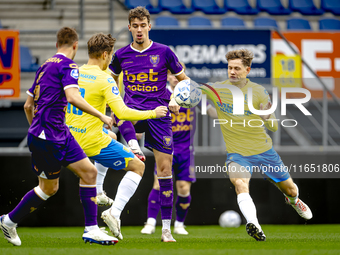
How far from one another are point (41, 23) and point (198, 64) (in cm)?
499

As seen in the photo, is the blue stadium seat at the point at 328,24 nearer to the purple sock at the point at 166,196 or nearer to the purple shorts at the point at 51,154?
the purple sock at the point at 166,196

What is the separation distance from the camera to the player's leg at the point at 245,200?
16.2 ft

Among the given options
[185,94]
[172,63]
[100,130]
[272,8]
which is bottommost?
[100,130]

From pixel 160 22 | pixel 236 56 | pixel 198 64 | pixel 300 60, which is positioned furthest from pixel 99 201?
pixel 160 22

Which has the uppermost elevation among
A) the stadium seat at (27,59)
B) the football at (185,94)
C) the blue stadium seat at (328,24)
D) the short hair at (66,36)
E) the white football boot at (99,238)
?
the blue stadium seat at (328,24)

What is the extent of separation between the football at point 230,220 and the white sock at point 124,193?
2.78m

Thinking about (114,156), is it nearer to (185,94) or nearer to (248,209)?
(185,94)

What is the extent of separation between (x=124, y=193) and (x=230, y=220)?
9.52ft

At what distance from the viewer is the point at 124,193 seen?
512cm

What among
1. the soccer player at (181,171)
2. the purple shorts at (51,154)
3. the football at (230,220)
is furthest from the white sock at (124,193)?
the football at (230,220)

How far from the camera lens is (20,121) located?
8.51 meters

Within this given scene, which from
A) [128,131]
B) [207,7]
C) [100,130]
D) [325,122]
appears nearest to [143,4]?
[207,7]

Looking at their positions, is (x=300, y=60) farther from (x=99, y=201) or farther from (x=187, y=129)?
(x=99, y=201)

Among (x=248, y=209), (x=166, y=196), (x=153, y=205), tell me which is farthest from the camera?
(x=153, y=205)
